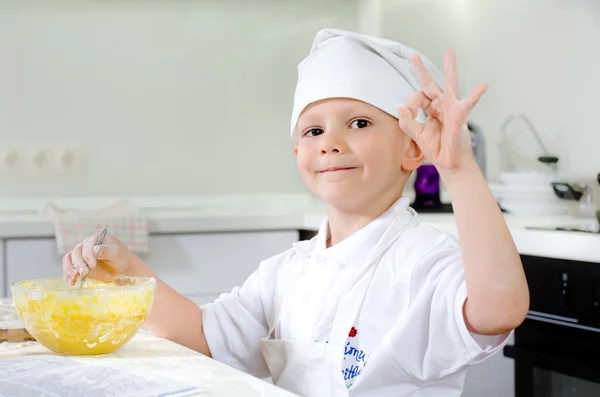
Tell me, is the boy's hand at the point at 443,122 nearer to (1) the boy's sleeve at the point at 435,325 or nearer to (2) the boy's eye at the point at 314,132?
(1) the boy's sleeve at the point at 435,325

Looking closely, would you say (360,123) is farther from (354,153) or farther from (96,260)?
(96,260)

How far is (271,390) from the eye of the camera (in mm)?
766

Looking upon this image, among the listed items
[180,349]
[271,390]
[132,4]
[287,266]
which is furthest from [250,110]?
[271,390]

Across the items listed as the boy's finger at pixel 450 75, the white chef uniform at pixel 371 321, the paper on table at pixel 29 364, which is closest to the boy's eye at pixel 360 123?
the white chef uniform at pixel 371 321

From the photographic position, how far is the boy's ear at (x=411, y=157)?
115cm

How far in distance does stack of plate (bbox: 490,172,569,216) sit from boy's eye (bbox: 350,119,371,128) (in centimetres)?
122

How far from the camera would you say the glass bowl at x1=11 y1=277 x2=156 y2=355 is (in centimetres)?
94

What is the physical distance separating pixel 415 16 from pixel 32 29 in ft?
4.40

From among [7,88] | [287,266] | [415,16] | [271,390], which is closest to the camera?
[271,390]

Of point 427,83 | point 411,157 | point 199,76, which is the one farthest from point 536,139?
point 427,83

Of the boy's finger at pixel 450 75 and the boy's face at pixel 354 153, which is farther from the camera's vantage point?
the boy's face at pixel 354 153

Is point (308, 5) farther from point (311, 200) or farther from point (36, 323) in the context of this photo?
point (36, 323)

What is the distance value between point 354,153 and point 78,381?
492mm

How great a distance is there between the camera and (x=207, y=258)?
230 cm
